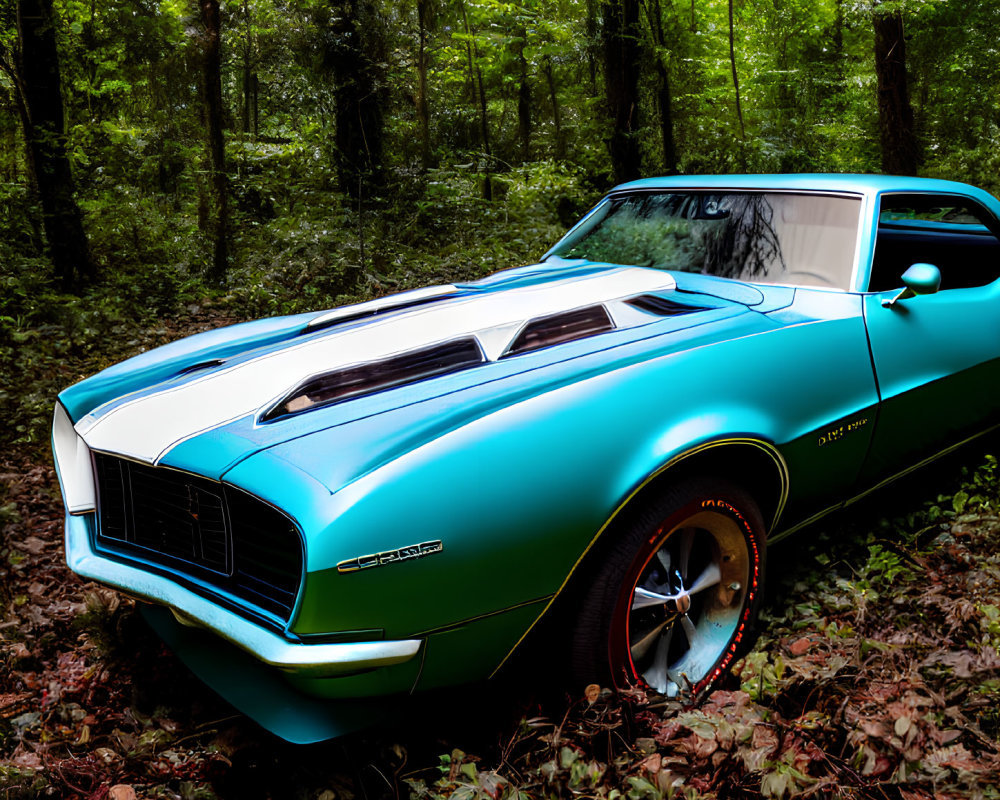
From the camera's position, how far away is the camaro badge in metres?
1.59

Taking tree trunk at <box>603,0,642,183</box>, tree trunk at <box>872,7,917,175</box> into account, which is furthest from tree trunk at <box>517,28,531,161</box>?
tree trunk at <box>872,7,917,175</box>

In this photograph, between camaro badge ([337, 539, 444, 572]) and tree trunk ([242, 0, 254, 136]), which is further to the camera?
tree trunk ([242, 0, 254, 136])

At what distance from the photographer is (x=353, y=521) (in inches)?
62.8

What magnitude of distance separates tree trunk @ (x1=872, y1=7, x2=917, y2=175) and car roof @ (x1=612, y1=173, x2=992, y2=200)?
21.5 feet

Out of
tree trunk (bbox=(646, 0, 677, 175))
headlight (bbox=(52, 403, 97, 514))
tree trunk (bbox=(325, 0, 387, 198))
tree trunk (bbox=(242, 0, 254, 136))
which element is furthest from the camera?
tree trunk (bbox=(242, 0, 254, 136))

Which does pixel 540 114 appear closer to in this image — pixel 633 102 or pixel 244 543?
pixel 633 102

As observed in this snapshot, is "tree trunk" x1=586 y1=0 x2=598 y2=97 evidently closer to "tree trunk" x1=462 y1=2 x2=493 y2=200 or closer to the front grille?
"tree trunk" x1=462 y1=2 x2=493 y2=200

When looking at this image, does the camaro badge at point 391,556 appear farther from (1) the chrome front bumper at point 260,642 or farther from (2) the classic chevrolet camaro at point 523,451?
(1) the chrome front bumper at point 260,642

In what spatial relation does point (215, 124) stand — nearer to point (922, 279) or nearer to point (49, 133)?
point (49, 133)

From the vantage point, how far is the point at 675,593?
220cm

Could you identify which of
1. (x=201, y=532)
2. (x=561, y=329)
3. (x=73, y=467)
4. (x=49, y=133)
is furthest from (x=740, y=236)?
(x=49, y=133)

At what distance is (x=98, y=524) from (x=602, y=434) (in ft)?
4.83

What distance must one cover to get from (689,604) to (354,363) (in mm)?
1235

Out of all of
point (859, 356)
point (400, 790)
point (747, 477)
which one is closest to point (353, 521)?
point (400, 790)
